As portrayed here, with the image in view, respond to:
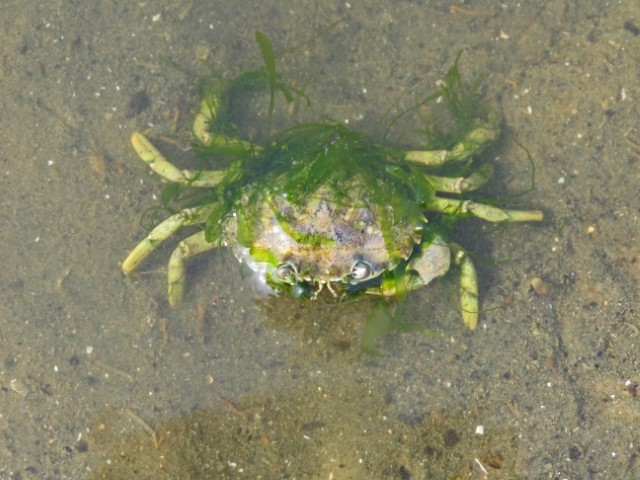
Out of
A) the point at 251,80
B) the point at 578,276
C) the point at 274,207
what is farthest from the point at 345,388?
the point at 251,80

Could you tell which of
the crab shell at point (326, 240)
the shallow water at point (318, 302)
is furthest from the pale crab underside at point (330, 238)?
the shallow water at point (318, 302)

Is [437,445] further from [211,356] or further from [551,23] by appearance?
[551,23]

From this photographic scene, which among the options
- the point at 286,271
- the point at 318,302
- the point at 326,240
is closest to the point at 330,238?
the point at 326,240

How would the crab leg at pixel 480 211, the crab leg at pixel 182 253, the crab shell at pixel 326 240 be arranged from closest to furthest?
the crab shell at pixel 326 240 < the crab leg at pixel 480 211 < the crab leg at pixel 182 253

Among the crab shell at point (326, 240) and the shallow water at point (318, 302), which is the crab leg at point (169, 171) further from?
the crab shell at point (326, 240)

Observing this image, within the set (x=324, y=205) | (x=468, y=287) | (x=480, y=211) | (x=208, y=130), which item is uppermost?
(x=208, y=130)

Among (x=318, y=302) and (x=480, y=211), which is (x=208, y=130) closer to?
(x=318, y=302)

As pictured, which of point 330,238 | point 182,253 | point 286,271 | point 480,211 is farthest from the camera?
point 182,253

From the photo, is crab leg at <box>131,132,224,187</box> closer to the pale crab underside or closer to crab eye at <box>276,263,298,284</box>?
the pale crab underside
